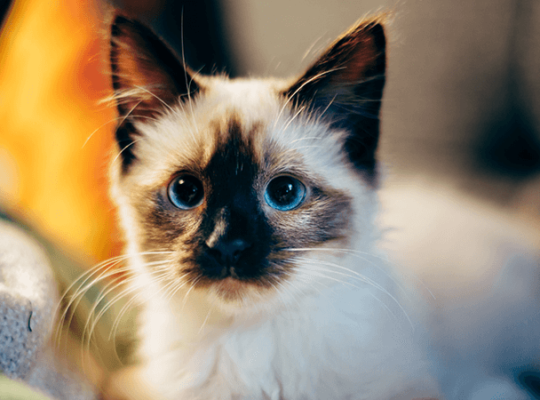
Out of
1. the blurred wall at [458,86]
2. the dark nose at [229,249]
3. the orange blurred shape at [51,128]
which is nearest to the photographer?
the dark nose at [229,249]

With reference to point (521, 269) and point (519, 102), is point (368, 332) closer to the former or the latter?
point (521, 269)

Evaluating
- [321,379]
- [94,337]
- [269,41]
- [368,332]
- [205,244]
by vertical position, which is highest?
[269,41]

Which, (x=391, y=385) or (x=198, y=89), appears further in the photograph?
(x=198, y=89)

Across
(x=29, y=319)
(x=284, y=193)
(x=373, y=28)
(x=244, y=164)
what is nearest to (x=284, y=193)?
(x=284, y=193)

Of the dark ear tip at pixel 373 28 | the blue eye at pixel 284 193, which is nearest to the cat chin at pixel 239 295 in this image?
the blue eye at pixel 284 193

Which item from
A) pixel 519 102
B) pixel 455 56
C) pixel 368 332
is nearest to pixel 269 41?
pixel 455 56

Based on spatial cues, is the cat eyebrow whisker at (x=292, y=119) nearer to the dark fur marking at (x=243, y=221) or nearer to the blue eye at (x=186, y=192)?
the dark fur marking at (x=243, y=221)

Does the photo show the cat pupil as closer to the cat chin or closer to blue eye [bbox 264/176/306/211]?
blue eye [bbox 264/176/306/211]
